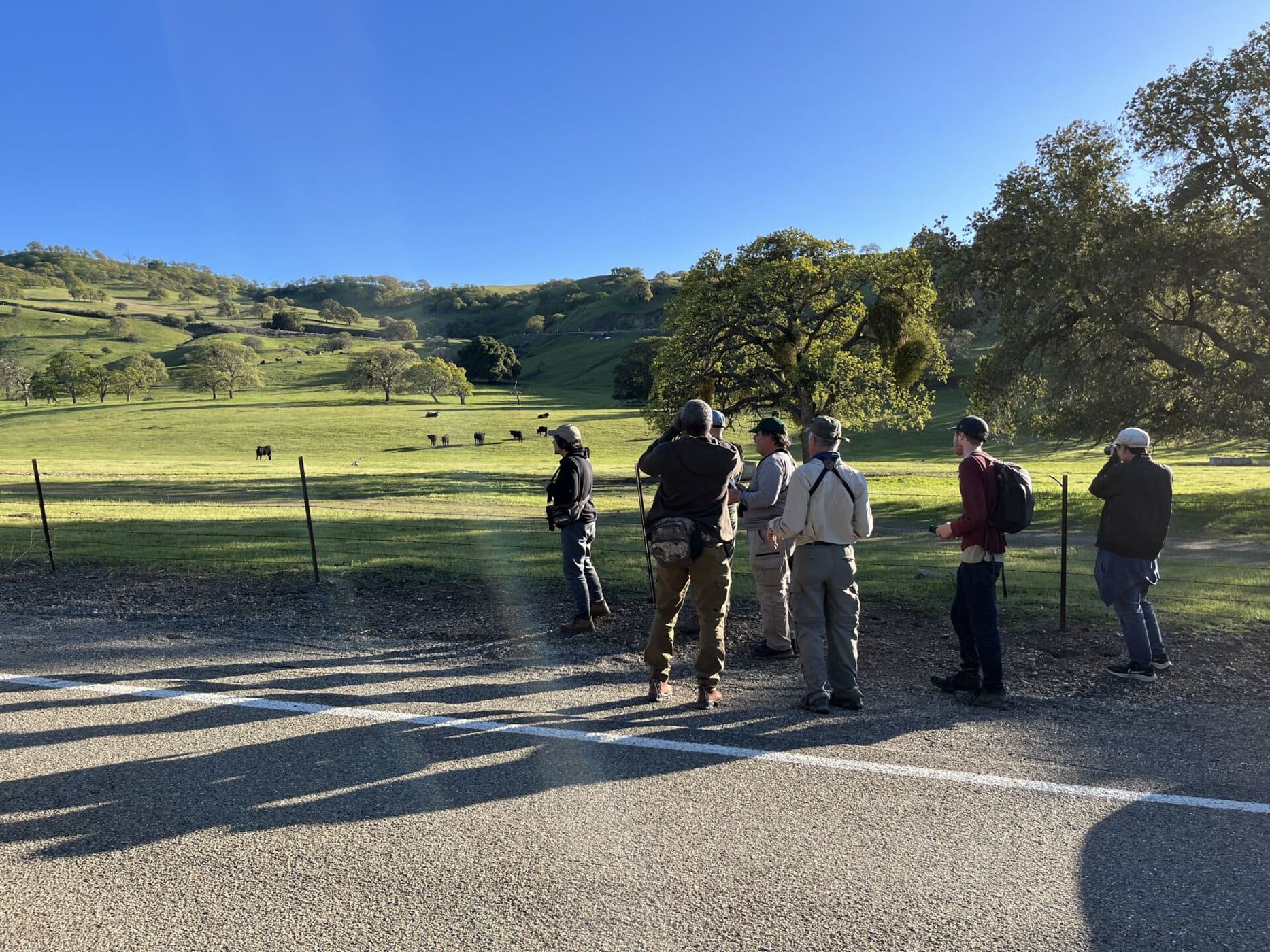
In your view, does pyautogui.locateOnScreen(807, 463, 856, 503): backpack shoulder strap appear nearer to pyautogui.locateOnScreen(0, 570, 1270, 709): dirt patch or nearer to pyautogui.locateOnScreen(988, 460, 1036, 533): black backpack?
pyautogui.locateOnScreen(988, 460, 1036, 533): black backpack

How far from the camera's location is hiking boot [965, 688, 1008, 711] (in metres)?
5.56

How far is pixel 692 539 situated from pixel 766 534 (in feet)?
5.02

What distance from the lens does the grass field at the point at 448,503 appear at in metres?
10.7

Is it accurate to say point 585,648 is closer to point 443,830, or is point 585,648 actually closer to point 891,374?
point 443,830

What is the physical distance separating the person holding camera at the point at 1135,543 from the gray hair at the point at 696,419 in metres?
3.33

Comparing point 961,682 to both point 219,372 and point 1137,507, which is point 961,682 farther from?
point 219,372

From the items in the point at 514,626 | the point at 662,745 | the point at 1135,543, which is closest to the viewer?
the point at 662,745

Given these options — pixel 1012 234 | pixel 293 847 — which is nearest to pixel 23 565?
pixel 293 847

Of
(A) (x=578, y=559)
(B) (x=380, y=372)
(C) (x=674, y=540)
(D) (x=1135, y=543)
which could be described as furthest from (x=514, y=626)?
(B) (x=380, y=372)

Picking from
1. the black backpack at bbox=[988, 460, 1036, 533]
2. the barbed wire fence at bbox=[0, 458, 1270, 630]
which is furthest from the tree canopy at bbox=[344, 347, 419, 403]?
the black backpack at bbox=[988, 460, 1036, 533]

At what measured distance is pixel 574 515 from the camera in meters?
7.67

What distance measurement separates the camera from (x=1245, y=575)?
428 inches

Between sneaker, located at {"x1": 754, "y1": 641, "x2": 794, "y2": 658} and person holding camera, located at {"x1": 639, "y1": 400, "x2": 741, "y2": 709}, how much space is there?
1.23 m

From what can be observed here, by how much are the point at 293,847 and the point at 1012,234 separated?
20955 mm
